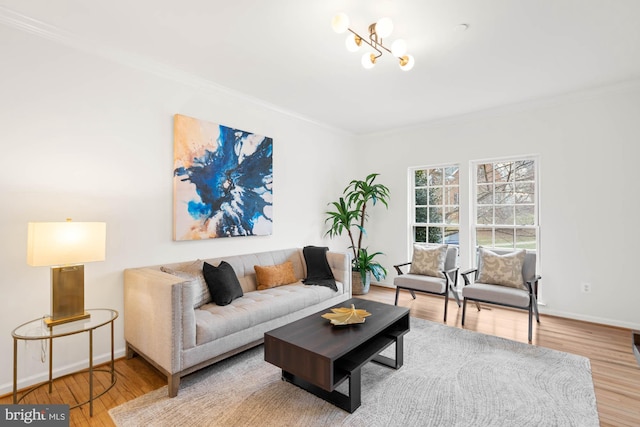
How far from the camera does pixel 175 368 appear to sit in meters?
2.21

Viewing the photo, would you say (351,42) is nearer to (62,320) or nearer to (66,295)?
(66,295)

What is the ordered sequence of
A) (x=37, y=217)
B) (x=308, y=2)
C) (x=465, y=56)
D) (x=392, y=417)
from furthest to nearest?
(x=465, y=56) < (x=37, y=217) < (x=308, y=2) < (x=392, y=417)

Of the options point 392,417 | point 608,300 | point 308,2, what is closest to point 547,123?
point 608,300

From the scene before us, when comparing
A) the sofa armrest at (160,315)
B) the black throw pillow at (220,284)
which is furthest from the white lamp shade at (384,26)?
the black throw pillow at (220,284)

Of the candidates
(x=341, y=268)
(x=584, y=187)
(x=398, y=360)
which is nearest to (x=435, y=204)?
(x=584, y=187)

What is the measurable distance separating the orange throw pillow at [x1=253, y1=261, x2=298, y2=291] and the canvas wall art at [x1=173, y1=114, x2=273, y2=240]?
0.54 meters

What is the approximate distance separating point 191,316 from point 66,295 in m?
0.85

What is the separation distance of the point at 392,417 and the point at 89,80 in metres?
3.44

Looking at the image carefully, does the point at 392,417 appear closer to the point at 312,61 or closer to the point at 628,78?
the point at 312,61

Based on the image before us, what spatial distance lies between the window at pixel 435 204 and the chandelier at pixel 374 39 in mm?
2624

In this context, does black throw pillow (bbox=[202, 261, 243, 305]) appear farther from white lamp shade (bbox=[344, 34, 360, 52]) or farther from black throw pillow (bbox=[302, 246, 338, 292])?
white lamp shade (bbox=[344, 34, 360, 52])

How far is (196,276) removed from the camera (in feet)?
9.55

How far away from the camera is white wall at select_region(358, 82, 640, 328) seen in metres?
3.48

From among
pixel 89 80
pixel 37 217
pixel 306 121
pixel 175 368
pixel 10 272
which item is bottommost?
pixel 175 368
